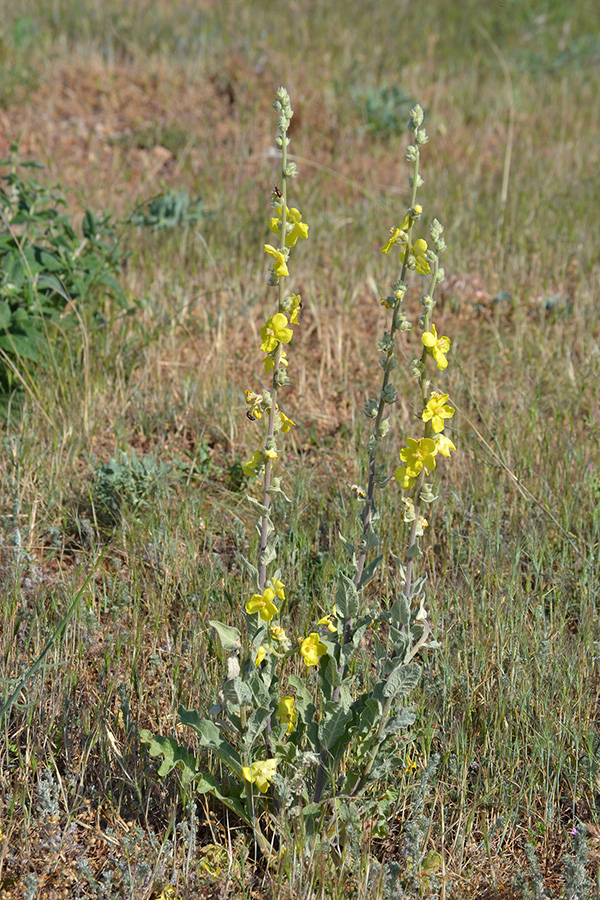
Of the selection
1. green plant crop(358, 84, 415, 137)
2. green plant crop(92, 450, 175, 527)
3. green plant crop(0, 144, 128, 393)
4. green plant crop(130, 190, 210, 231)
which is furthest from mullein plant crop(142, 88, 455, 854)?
green plant crop(358, 84, 415, 137)

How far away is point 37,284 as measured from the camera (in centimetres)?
350

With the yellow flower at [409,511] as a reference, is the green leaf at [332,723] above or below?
below

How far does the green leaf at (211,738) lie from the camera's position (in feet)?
5.86

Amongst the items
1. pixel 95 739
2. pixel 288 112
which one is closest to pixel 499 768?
pixel 95 739

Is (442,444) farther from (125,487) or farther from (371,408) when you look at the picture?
(125,487)

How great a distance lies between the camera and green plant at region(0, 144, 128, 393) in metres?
3.40

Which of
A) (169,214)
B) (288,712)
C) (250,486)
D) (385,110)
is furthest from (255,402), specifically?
(385,110)

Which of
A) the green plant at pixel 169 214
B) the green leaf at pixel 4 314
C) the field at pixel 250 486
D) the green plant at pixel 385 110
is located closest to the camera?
the field at pixel 250 486

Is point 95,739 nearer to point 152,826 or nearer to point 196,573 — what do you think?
point 152,826

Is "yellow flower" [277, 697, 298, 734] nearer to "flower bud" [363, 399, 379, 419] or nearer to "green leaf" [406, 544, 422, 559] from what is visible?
"green leaf" [406, 544, 422, 559]

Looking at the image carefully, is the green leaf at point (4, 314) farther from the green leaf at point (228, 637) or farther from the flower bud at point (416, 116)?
the flower bud at point (416, 116)

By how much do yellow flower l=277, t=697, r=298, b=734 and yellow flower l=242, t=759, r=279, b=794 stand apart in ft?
0.34

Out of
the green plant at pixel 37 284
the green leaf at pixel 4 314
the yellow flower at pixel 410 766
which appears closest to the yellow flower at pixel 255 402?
the yellow flower at pixel 410 766

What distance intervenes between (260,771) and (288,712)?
139 mm
